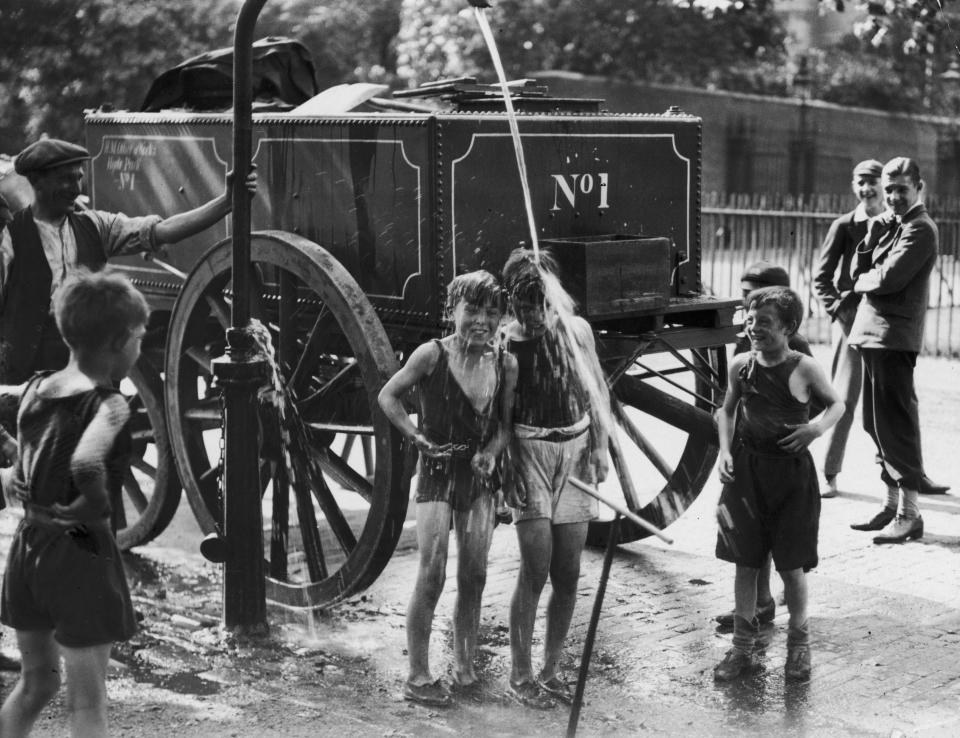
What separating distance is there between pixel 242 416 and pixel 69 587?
1707mm

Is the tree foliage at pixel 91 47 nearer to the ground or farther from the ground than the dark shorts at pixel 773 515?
farther from the ground

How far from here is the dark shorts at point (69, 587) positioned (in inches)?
141

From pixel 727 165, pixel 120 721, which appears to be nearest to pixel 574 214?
pixel 120 721

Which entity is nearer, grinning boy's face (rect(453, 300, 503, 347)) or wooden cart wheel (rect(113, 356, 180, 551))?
grinning boy's face (rect(453, 300, 503, 347))

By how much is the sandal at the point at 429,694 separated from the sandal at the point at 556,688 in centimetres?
31

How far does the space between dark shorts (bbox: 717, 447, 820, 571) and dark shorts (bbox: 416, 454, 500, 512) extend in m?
0.92

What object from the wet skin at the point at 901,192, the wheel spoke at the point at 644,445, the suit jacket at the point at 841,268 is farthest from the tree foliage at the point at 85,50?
the wheel spoke at the point at 644,445

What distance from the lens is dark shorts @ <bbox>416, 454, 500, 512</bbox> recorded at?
4.66 metres

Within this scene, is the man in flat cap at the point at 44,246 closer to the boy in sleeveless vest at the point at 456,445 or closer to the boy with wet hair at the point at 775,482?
the boy in sleeveless vest at the point at 456,445

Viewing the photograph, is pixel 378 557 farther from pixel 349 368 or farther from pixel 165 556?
pixel 165 556

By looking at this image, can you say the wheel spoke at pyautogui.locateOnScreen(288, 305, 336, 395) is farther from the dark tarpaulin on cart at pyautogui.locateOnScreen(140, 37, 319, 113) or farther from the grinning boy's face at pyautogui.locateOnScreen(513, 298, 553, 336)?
the dark tarpaulin on cart at pyautogui.locateOnScreen(140, 37, 319, 113)

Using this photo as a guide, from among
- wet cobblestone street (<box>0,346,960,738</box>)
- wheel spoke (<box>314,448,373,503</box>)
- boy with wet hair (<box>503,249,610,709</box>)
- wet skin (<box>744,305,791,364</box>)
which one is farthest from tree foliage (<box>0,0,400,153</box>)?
boy with wet hair (<box>503,249,610,709</box>)

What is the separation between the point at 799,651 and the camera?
4969mm

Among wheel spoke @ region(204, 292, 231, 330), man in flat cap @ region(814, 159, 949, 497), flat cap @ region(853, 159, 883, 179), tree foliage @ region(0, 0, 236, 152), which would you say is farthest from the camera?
tree foliage @ region(0, 0, 236, 152)
